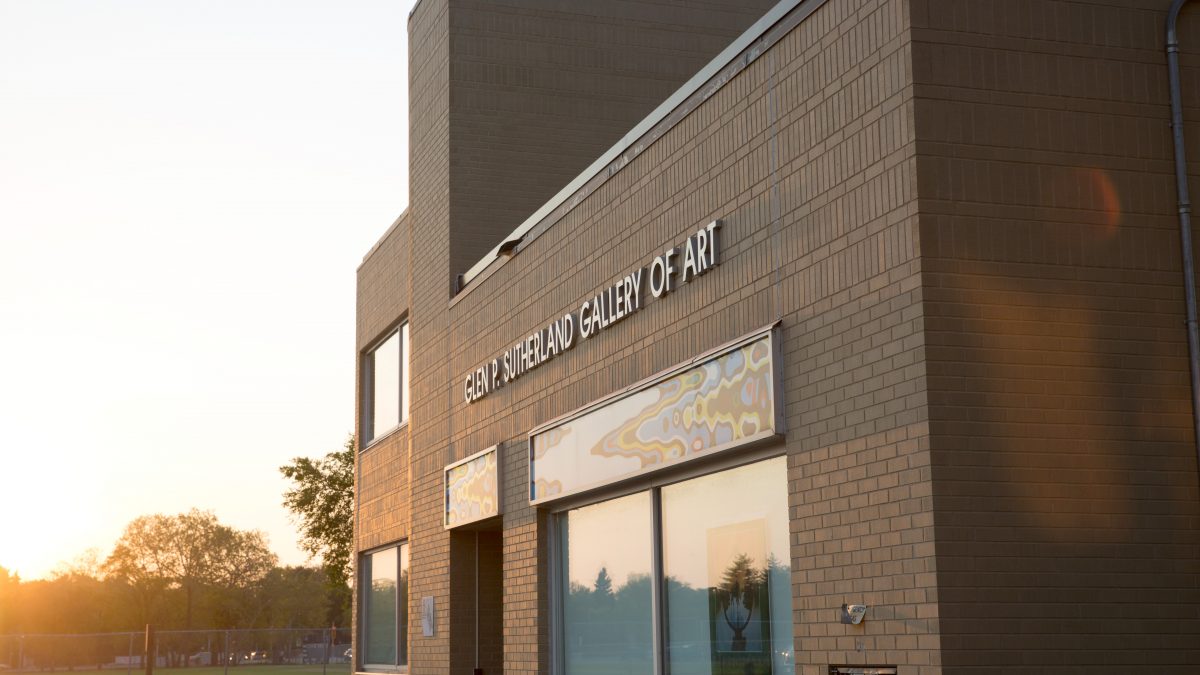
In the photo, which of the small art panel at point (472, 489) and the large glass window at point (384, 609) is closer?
the small art panel at point (472, 489)

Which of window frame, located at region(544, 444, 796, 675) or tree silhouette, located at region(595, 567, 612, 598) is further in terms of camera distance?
tree silhouette, located at region(595, 567, 612, 598)

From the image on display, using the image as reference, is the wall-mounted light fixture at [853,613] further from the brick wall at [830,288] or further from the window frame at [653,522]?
the window frame at [653,522]

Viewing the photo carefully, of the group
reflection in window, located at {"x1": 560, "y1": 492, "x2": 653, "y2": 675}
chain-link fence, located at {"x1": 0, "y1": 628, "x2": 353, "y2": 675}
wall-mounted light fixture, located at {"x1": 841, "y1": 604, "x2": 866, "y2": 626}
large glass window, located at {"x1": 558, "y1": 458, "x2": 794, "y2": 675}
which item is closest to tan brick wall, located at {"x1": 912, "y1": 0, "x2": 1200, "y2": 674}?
wall-mounted light fixture, located at {"x1": 841, "y1": 604, "x2": 866, "y2": 626}

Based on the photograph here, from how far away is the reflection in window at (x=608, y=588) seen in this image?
1222 centimetres

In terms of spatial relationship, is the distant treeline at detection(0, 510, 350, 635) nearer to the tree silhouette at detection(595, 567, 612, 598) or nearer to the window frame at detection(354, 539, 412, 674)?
the window frame at detection(354, 539, 412, 674)

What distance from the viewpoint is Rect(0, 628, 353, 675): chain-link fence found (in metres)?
64.4

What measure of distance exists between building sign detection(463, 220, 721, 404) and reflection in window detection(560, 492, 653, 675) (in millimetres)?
1580

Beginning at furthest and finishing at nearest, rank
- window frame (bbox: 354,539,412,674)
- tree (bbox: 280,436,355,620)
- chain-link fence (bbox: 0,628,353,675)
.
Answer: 1. chain-link fence (bbox: 0,628,353,675)
2. tree (bbox: 280,436,355,620)
3. window frame (bbox: 354,539,412,674)

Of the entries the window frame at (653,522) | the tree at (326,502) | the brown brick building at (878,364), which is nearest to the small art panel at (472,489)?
the brown brick building at (878,364)

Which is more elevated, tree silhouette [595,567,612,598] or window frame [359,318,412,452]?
window frame [359,318,412,452]

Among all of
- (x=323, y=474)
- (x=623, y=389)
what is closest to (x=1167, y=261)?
(x=623, y=389)

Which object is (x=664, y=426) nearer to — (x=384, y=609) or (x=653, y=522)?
(x=653, y=522)

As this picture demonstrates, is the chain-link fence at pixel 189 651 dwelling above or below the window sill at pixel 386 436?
below

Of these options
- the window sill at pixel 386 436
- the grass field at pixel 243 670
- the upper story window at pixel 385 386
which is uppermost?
the upper story window at pixel 385 386
